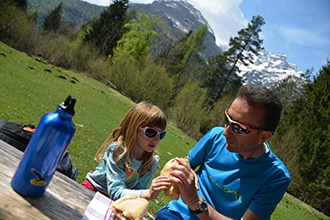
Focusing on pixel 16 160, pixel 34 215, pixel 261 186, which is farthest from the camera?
pixel 261 186

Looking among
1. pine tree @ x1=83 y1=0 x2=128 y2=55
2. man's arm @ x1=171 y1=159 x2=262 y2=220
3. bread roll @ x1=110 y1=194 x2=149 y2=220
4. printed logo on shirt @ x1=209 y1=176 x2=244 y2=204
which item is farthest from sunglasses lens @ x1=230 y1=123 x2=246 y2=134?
pine tree @ x1=83 y1=0 x2=128 y2=55

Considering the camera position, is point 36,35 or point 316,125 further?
point 36,35

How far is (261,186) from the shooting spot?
2.62 m

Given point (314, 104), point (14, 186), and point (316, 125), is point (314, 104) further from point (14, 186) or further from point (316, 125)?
point (14, 186)

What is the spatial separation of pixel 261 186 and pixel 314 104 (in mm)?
29244

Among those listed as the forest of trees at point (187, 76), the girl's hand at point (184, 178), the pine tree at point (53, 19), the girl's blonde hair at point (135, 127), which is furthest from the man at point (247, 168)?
the pine tree at point (53, 19)

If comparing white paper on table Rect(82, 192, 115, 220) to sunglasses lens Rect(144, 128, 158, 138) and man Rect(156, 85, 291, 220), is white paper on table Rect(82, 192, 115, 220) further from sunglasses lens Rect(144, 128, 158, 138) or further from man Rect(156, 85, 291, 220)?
sunglasses lens Rect(144, 128, 158, 138)

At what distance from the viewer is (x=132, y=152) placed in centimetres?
292

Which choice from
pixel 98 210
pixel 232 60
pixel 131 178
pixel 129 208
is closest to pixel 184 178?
pixel 129 208

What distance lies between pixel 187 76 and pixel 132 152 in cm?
4765

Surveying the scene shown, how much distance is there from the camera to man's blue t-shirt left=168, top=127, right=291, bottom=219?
8.43 ft

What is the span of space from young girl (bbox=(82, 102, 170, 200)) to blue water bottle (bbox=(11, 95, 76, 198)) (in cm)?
121

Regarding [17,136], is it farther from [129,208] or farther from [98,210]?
[129,208]

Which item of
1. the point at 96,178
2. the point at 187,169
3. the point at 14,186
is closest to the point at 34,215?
the point at 14,186
